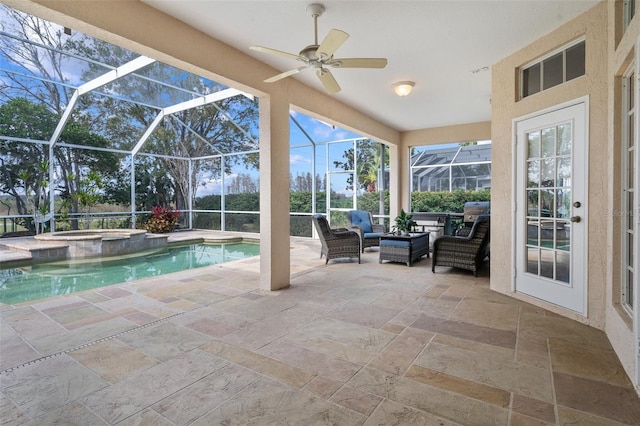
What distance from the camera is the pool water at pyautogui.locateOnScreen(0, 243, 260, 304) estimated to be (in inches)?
179

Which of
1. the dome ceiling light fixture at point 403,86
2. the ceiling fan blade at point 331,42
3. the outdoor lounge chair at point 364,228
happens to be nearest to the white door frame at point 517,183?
the dome ceiling light fixture at point 403,86

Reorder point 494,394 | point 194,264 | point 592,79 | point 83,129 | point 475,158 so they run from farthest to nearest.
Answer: point 83,129 < point 475,158 < point 194,264 < point 592,79 < point 494,394

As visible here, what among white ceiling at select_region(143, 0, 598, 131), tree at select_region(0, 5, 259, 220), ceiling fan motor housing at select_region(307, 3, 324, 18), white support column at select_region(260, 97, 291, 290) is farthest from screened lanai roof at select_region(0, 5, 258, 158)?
ceiling fan motor housing at select_region(307, 3, 324, 18)

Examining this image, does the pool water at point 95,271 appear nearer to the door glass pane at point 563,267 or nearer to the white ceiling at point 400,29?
the white ceiling at point 400,29

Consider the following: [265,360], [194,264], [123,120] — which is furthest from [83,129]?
[265,360]

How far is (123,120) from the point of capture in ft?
31.2

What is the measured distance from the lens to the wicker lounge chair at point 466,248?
493cm

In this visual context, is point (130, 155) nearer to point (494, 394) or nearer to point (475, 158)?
point (475, 158)

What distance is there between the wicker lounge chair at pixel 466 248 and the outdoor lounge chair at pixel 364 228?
1.81 metres

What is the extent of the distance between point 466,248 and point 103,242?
24.8 feet

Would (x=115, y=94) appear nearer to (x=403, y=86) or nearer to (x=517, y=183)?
(x=403, y=86)

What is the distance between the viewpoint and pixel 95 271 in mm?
5801

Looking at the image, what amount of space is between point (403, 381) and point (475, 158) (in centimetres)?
772

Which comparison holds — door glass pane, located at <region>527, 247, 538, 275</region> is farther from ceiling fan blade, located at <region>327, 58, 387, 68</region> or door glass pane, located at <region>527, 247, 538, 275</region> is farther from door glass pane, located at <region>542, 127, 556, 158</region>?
ceiling fan blade, located at <region>327, 58, 387, 68</region>
